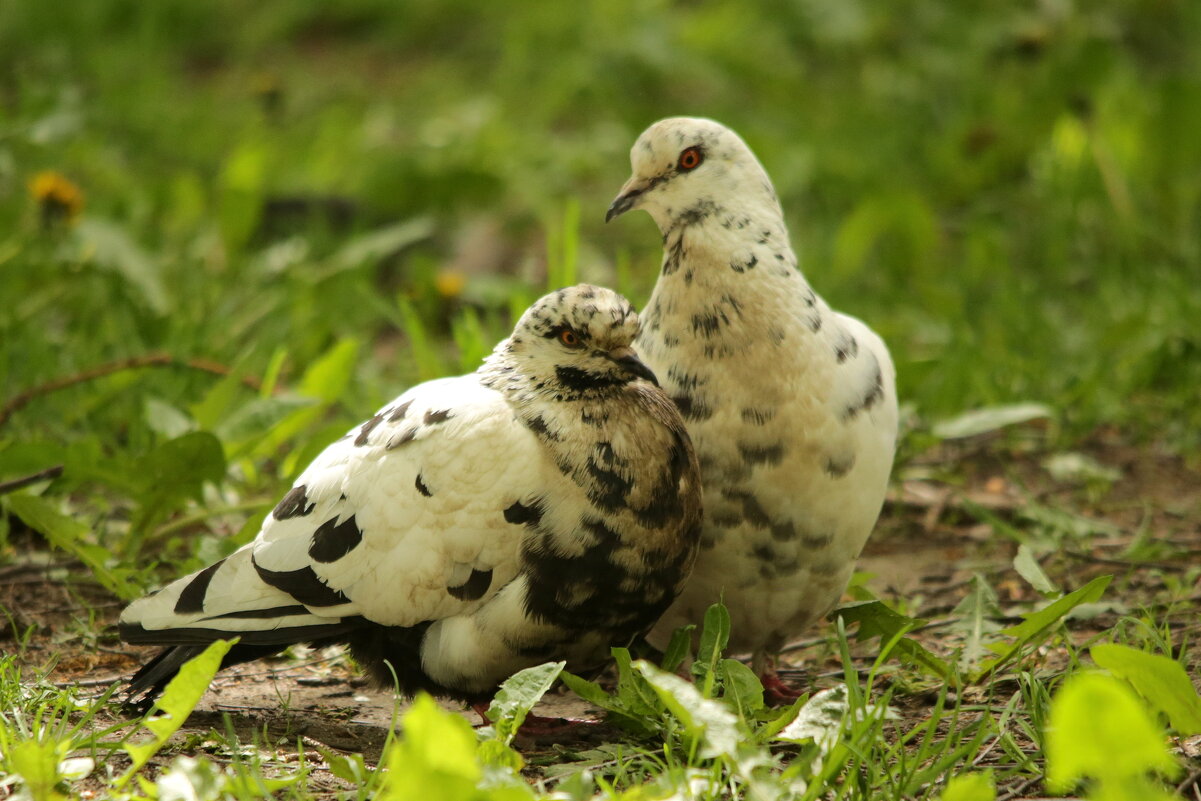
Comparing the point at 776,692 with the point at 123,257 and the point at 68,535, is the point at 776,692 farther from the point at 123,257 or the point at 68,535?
the point at 123,257

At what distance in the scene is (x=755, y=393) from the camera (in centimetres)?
280

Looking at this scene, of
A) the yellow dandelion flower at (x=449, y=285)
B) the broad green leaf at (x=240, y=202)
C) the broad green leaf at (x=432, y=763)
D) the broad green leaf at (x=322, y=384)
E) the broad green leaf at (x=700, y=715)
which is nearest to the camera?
the broad green leaf at (x=432, y=763)

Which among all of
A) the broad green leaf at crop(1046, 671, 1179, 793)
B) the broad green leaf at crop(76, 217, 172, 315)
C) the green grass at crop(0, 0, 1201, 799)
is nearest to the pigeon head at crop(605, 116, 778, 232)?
the green grass at crop(0, 0, 1201, 799)

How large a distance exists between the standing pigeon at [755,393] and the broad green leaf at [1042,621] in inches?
14.2

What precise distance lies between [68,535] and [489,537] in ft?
3.74

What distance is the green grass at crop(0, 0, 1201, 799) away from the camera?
323 cm

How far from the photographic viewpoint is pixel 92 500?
3.62m

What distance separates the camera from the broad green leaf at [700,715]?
2.23 metres

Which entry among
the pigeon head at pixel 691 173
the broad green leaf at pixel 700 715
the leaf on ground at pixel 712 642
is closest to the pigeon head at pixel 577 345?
the pigeon head at pixel 691 173

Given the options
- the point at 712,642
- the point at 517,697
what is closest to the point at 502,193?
the point at 712,642

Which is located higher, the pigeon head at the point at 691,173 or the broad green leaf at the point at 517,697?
the pigeon head at the point at 691,173

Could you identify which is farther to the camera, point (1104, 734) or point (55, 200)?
point (55, 200)

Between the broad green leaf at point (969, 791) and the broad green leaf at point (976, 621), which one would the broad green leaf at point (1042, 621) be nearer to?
the broad green leaf at point (976, 621)

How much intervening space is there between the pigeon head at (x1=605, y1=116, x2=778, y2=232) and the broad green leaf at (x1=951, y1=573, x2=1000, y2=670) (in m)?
0.98
